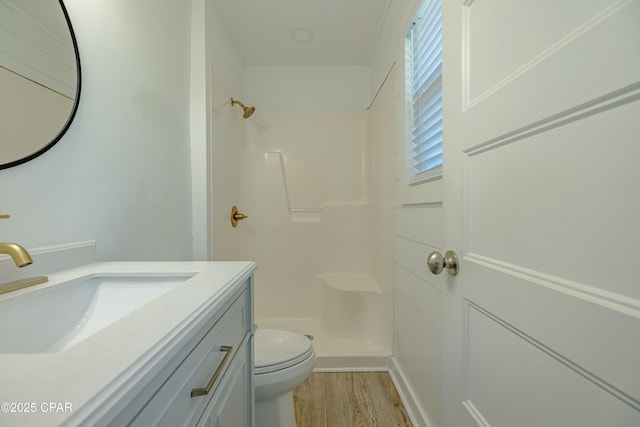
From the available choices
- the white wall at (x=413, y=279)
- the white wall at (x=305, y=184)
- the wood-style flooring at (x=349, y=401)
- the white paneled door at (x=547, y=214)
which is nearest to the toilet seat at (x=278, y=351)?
the wood-style flooring at (x=349, y=401)

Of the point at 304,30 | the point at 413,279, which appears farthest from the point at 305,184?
the point at 413,279

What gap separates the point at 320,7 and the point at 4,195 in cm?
176

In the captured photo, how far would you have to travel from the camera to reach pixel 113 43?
0.91 metres

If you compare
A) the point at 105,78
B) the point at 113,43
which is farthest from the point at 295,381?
the point at 113,43

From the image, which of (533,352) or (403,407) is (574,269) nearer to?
(533,352)

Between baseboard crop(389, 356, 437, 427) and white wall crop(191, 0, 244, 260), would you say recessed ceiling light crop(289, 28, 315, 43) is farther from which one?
baseboard crop(389, 356, 437, 427)

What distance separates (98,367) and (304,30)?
84.6 inches

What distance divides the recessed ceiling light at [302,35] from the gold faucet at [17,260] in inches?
75.7

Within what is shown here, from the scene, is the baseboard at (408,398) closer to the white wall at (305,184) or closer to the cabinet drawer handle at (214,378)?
the white wall at (305,184)

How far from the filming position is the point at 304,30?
1.91 metres

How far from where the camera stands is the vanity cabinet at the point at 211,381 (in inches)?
13.7

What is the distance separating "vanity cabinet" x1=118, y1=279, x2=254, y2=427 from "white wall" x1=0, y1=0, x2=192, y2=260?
49 cm

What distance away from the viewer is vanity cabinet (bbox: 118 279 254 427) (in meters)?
0.35

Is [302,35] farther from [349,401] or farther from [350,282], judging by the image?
[349,401]
